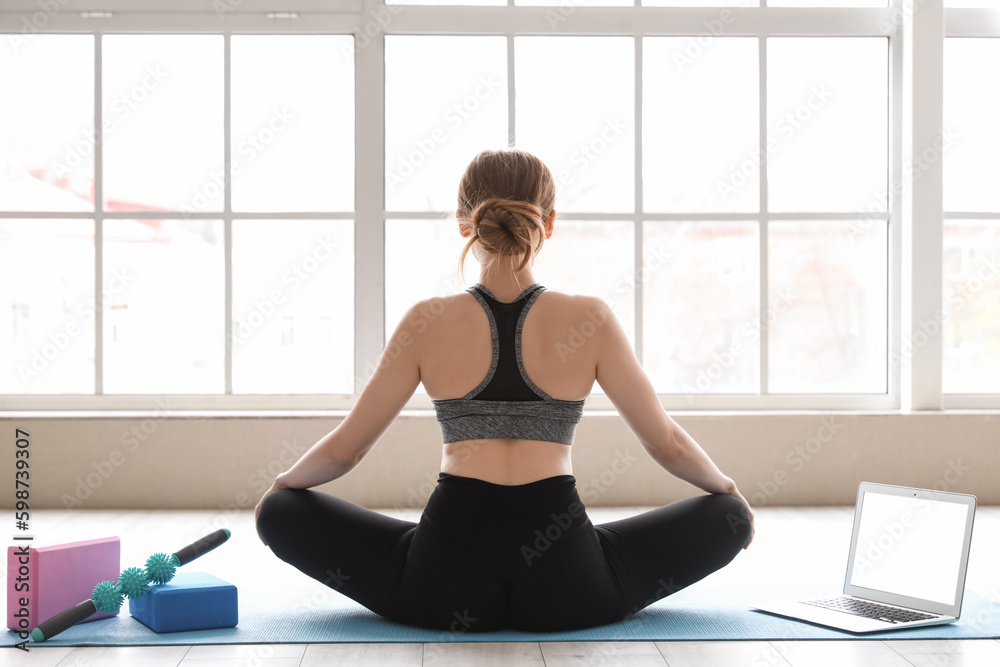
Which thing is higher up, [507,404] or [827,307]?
[827,307]

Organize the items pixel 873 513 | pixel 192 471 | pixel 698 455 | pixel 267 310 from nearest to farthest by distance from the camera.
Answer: pixel 698 455 < pixel 873 513 < pixel 192 471 < pixel 267 310

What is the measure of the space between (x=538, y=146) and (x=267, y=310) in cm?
140

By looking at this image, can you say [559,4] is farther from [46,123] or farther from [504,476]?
[504,476]

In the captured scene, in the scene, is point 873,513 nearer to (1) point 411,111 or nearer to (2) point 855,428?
(2) point 855,428

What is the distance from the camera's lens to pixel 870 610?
202 centimetres

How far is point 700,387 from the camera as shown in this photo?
4.09 m

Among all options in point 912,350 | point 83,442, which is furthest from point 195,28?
point 912,350

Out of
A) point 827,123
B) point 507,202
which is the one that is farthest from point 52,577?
point 827,123

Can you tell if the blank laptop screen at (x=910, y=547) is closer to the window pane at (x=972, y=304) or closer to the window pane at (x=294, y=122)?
the window pane at (x=972, y=304)

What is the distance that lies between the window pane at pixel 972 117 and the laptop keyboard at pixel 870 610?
2668mm

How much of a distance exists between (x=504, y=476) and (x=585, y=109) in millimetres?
2651

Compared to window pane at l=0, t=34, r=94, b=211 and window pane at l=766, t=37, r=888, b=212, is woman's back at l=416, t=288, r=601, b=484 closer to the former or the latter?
window pane at l=766, t=37, r=888, b=212

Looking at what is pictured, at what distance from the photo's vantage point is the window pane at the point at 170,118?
13.3ft

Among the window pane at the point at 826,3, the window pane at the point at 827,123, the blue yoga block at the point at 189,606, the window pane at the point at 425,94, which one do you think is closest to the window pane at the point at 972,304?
the window pane at the point at 827,123
